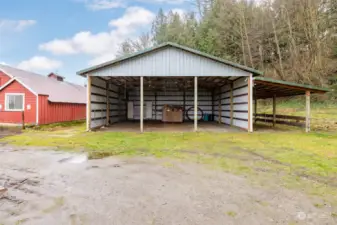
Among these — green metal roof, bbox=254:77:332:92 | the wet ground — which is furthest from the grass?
the wet ground

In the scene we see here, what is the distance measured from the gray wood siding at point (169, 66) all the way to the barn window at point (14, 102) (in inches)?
236

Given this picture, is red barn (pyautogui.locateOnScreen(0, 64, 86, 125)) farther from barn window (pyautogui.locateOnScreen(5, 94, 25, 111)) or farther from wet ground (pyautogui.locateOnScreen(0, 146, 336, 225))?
wet ground (pyautogui.locateOnScreen(0, 146, 336, 225))

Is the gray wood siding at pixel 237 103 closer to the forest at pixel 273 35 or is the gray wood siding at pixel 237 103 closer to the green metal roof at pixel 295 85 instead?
the green metal roof at pixel 295 85

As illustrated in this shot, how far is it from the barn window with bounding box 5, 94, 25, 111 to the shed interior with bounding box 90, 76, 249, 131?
4.90m

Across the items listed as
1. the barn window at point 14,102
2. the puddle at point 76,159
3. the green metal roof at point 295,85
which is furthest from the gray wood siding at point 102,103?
the green metal roof at point 295,85

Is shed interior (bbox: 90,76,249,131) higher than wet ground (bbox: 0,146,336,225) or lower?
higher

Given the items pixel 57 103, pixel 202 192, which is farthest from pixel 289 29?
pixel 202 192

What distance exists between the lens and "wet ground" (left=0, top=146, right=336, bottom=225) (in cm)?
294

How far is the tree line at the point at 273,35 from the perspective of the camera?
21.5 metres

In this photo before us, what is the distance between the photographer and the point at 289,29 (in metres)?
22.3

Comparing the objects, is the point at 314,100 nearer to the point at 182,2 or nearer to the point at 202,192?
the point at 182,2

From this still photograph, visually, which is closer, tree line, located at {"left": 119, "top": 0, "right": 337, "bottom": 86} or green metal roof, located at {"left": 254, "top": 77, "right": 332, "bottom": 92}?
green metal roof, located at {"left": 254, "top": 77, "right": 332, "bottom": 92}

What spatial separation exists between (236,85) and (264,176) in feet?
32.7

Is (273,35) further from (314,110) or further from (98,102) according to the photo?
(98,102)
